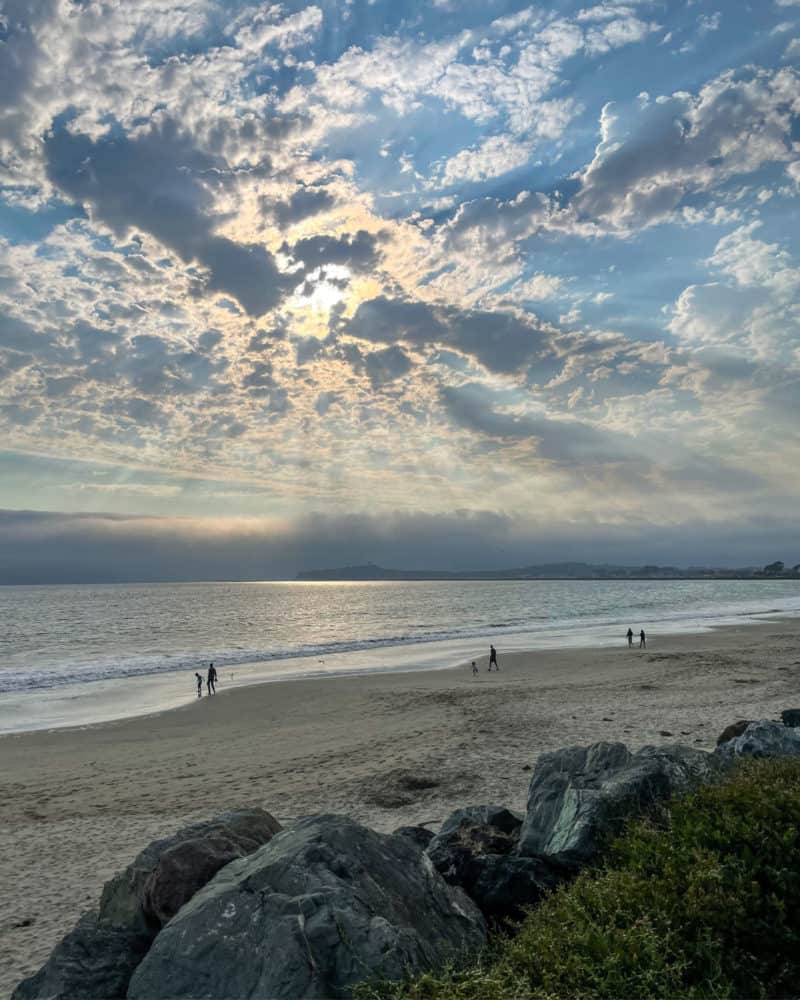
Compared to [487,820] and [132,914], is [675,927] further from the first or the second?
[132,914]

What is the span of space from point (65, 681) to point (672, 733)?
118ft

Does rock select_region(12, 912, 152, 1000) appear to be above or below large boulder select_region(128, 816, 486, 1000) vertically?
below

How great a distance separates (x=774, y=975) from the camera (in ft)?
15.2

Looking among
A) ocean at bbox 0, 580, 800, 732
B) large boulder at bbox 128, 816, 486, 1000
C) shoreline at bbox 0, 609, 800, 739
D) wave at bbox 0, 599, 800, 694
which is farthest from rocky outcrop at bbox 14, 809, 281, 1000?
wave at bbox 0, 599, 800, 694

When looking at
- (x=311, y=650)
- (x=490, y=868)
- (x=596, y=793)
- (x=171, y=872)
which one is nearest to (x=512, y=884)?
(x=490, y=868)

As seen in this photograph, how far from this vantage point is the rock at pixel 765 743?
8.96m

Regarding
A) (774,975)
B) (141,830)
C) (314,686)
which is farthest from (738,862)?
(314,686)

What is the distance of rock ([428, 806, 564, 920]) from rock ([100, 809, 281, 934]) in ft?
7.20

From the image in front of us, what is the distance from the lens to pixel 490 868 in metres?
6.76

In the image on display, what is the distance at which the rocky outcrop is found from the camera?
5480mm

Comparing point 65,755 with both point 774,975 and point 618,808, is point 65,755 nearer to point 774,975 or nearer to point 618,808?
point 618,808

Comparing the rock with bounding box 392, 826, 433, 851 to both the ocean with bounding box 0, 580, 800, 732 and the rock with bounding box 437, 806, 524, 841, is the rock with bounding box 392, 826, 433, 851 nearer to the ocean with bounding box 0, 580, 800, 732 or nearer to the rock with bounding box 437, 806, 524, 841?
the rock with bounding box 437, 806, 524, 841

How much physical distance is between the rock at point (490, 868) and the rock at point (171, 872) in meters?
2.20

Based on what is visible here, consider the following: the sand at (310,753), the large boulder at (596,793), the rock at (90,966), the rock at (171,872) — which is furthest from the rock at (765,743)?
the rock at (90,966)
